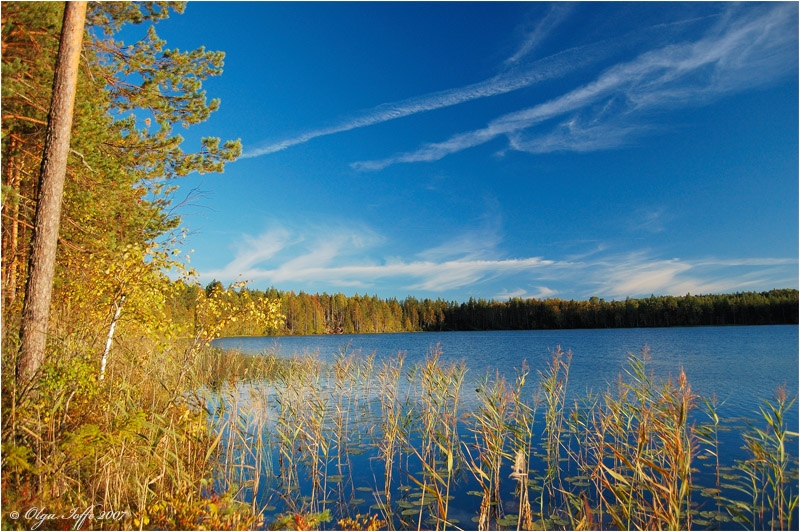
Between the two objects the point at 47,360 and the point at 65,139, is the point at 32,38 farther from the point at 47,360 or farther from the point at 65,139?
the point at 47,360

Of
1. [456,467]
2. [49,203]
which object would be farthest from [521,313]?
[49,203]

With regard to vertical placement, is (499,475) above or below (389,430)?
below

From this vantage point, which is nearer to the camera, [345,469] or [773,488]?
[773,488]

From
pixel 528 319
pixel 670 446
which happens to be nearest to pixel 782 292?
pixel 528 319

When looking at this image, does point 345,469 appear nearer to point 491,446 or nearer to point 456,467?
point 456,467

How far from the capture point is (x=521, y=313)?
112 m

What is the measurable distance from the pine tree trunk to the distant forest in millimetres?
75216

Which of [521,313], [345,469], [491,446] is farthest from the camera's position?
[521,313]

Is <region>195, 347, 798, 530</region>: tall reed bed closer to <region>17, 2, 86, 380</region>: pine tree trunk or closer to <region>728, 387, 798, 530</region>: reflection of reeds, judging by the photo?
<region>728, 387, 798, 530</region>: reflection of reeds

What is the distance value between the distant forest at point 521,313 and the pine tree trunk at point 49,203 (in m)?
75.2

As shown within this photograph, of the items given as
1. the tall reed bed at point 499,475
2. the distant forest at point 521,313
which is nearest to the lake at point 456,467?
the tall reed bed at point 499,475

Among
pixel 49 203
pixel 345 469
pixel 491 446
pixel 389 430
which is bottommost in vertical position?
pixel 345 469

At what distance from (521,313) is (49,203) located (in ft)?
368

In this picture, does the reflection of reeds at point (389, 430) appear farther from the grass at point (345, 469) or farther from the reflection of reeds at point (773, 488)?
the reflection of reeds at point (773, 488)
